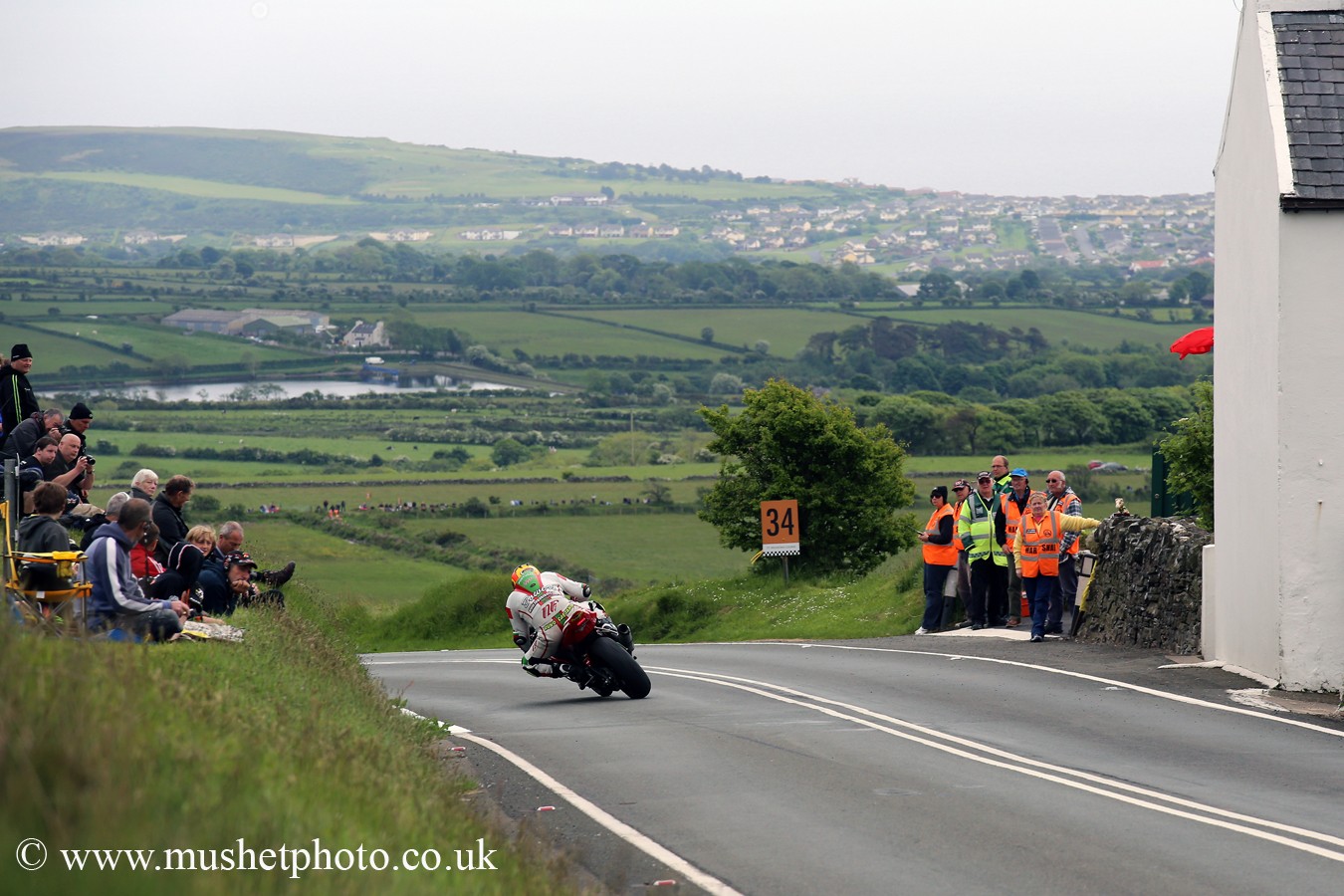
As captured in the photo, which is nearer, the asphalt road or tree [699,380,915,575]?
the asphalt road

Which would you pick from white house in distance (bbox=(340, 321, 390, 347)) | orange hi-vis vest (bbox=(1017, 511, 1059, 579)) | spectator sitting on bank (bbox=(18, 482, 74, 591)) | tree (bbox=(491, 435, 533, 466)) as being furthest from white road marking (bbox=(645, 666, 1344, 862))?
white house in distance (bbox=(340, 321, 390, 347))

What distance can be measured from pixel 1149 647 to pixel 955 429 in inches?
3295

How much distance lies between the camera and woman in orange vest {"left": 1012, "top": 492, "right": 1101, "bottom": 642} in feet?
66.0

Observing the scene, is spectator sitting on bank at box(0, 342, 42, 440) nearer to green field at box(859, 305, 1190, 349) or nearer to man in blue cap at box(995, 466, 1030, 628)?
man in blue cap at box(995, 466, 1030, 628)

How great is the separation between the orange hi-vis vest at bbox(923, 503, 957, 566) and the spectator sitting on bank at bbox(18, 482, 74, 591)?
603 inches

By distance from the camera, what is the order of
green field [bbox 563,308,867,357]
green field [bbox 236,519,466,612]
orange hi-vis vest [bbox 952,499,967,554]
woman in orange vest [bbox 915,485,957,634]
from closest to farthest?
1. orange hi-vis vest [bbox 952,499,967,554]
2. woman in orange vest [bbox 915,485,957,634]
3. green field [bbox 236,519,466,612]
4. green field [bbox 563,308,867,357]

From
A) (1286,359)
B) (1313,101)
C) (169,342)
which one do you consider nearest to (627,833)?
(1286,359)

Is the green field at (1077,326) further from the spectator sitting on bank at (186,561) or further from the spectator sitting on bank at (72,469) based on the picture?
the spectator sitting on bank at (186,561)

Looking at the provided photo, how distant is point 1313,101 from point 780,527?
2340 centimetres

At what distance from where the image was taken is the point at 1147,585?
19.7 meters

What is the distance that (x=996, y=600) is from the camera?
2375cm

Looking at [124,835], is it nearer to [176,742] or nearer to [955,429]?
[176,742]

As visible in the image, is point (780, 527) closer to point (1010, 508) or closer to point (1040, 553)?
point (1010, 508)

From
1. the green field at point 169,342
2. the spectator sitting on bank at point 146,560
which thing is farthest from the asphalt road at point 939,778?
the green field at point 169,342
